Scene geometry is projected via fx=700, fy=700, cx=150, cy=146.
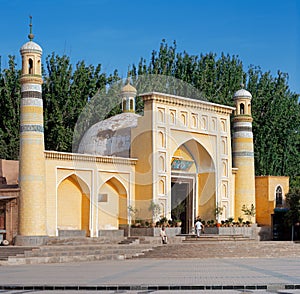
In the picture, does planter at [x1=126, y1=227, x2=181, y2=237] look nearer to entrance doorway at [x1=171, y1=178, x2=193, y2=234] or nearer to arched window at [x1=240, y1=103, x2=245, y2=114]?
entrance doorway at [x1=171, y1=178, x2=193, y2=234]

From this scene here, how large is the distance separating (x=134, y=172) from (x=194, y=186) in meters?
3.86

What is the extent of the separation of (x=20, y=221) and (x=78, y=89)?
13.7m

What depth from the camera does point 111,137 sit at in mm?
29000

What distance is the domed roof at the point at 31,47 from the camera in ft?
76.5

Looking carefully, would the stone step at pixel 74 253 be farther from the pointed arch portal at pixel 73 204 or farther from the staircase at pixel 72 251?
the pointed arch portal at pixel 73 204

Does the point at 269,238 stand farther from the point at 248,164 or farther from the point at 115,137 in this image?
the point at 115,137

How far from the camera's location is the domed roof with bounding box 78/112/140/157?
93.0 ft

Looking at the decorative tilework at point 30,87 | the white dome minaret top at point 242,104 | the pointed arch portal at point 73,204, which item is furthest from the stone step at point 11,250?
the white dome minaret top at point 242,104

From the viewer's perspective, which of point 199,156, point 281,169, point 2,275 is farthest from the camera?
point 281,169

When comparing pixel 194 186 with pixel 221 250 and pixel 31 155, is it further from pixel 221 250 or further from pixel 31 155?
pixel 31 155

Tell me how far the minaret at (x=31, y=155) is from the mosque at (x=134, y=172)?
0.11ft

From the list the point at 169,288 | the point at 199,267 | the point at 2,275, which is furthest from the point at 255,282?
the point at 2,275

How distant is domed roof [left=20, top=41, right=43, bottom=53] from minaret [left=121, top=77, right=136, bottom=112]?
30.1 ft

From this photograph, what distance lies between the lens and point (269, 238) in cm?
3094
